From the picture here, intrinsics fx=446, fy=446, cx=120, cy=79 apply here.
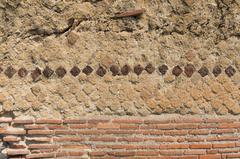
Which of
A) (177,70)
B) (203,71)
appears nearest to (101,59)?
(177,70)

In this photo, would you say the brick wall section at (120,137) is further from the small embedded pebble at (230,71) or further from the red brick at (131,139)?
the small embedded pebble at (230,71)

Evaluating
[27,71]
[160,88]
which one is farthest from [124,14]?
[27,71]

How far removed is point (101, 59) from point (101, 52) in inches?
2.6

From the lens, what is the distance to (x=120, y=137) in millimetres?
4242

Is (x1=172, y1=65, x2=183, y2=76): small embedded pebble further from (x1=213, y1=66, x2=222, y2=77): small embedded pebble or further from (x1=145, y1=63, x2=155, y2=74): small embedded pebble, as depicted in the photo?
(x1=213, y1=66, x2=222, y2=77): small embedded pebble

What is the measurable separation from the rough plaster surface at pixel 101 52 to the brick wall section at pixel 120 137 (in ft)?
0.30

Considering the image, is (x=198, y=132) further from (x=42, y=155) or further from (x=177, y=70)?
(x=42, y=155)

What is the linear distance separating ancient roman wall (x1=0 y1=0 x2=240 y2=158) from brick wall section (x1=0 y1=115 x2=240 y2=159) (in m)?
0.04

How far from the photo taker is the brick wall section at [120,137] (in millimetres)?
4199

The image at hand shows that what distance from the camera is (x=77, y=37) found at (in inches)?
166

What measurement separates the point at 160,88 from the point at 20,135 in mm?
1402

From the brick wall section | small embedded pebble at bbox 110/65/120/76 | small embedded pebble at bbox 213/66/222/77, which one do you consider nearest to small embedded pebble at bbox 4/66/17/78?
the brick wall section

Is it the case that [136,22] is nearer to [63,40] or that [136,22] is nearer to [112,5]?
[112,5]

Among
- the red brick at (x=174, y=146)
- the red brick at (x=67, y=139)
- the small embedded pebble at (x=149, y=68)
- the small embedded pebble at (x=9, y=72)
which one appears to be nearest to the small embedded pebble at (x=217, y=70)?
the small embedded pebble at (x=149, y=68)
